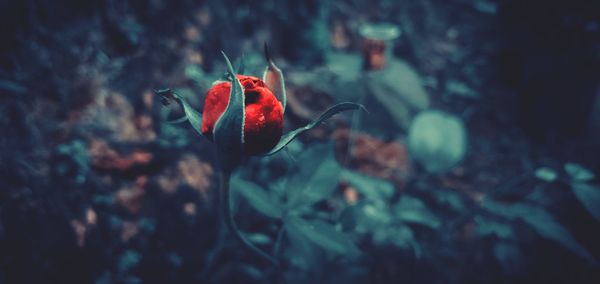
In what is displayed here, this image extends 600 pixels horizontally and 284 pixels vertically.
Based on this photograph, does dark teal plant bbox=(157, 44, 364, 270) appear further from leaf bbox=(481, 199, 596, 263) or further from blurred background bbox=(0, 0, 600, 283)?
leaf bbox=(481, 199, 596, 263)

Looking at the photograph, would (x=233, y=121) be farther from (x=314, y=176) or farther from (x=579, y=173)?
(x=579, y=173)

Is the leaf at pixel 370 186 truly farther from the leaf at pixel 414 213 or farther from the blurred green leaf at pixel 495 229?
the blurred green leaf at pixel 495 229

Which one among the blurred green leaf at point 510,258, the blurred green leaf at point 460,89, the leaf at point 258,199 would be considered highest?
the leaf at point 258,199

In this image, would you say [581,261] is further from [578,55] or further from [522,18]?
[522,18]

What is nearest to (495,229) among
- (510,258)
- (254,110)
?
(510,258)

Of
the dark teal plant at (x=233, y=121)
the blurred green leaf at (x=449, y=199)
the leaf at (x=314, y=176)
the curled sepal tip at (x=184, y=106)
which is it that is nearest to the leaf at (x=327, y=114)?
the dark teal plant at (x=233, y=121)

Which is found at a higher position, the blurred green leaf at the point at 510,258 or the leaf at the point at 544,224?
the leaf at the point at 544,224
